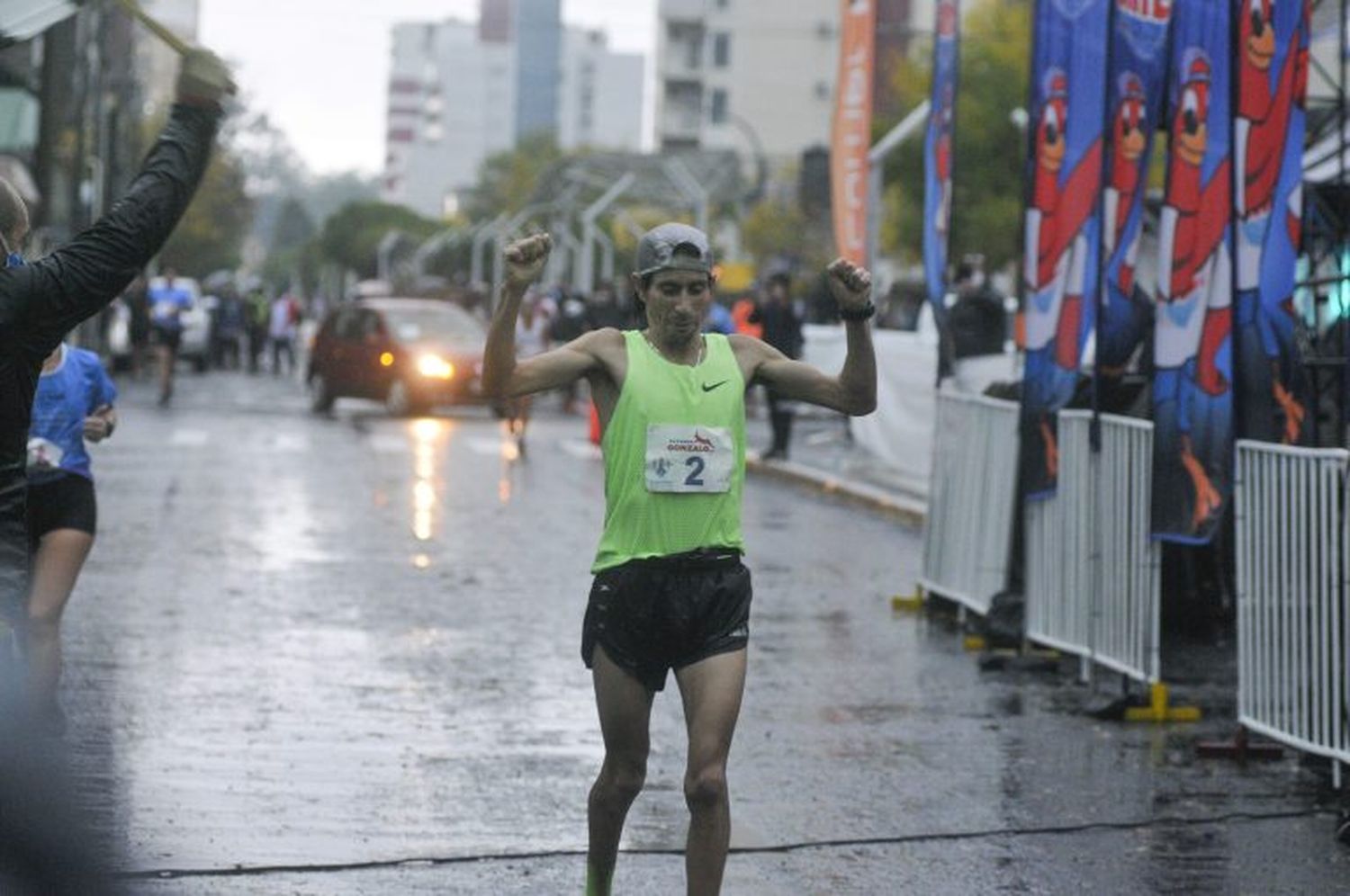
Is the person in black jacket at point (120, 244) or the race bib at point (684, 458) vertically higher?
the person in black jacket at point (120, 244)

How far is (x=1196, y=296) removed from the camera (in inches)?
414

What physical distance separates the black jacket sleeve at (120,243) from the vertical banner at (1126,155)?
690 centimetres

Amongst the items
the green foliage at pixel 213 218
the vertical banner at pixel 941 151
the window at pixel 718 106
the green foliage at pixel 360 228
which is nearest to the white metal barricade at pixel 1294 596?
the vertical banner at pixel 941 151

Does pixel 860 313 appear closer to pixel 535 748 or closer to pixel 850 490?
pixel 535 748

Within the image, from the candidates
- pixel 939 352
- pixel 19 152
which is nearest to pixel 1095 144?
pixel 939 352

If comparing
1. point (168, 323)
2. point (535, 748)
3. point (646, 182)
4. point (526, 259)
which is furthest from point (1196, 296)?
point (646, 182)

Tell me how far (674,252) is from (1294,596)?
3.81 m

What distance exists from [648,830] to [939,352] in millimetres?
6732

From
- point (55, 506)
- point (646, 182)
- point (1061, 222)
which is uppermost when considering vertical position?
point (646, 182)

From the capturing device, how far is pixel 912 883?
25.3ft

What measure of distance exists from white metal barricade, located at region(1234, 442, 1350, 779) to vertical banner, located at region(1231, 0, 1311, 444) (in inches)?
15.0

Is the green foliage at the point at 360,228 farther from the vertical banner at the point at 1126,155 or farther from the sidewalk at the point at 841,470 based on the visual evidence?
the vertical banner at the point at 1126,155

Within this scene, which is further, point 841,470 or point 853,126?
point 841,470

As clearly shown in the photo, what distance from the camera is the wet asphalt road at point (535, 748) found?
7.89 meters
